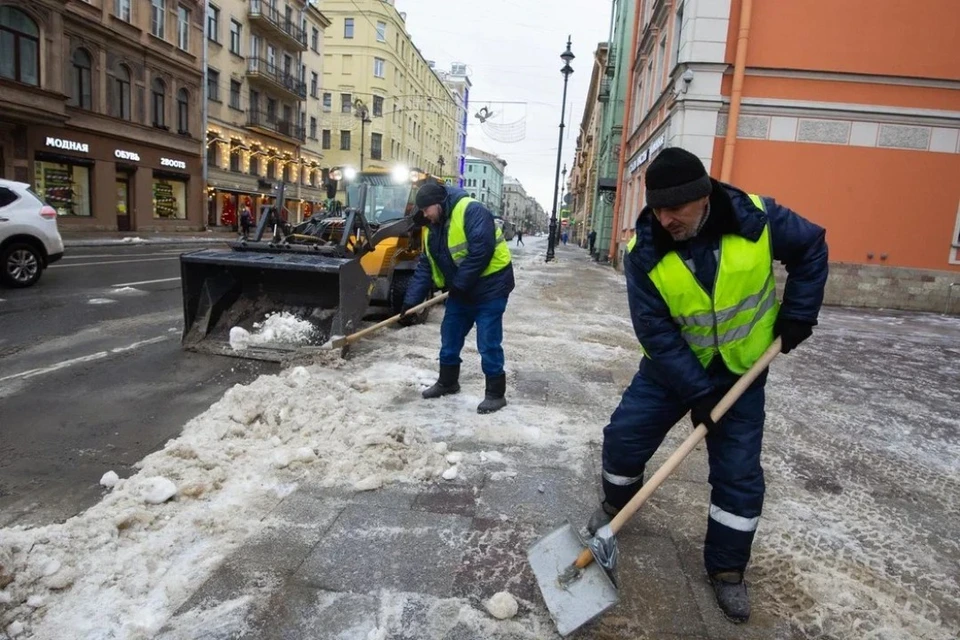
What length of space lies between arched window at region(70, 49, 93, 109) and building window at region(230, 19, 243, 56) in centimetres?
1029

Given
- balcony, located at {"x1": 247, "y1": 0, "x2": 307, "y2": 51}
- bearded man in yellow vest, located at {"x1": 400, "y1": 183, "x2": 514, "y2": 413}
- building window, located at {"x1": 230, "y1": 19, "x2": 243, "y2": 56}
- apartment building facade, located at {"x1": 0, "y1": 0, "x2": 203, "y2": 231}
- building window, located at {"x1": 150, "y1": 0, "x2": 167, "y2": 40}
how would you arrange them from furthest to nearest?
balcony, located at {"x1": 247, "y1": 0, "x2": 307, "y2": 51} < building window, located at {"x1": 230, "y1": 19, "x2": 243, "y2": 56} < building window, located at {"x1": 150, "y1": 0, "x2": 167, "y2": 40} < apartment building facade, located at {"x1": 0, "y1": 0, "x2": 203, "y2": 231} < bearded man in yellow vest, located at {"x1": 400, "y1": 183, "x2": 514, "y2": 413}

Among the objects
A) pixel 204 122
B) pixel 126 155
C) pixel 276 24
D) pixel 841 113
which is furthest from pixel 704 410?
pixel 276 24

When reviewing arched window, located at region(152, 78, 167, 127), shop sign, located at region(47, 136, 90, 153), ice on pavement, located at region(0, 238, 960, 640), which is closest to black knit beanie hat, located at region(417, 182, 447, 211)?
ice on pavement, located at region(0, 238, 960, 640)

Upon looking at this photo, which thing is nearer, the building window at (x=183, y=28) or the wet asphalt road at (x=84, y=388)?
the wet asphalt road at (x=84, y=388)

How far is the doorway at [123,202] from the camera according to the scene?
24.4 metres

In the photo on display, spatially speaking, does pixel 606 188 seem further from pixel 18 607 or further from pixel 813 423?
pixel 18 607

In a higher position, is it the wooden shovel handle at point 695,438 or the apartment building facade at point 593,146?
the apartment building facade at point 593,146

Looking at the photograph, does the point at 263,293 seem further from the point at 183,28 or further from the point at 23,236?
the point at 183,28

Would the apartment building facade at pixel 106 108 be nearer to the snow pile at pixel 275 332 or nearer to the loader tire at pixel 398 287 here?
the loader tire at pixel 398 287

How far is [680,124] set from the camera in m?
11.5

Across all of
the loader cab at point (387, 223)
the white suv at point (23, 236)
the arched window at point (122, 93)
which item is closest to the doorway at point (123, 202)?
the arched window at point (122, 93)

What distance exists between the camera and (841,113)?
37.4 feet

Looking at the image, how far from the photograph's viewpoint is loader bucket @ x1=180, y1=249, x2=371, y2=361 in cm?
537

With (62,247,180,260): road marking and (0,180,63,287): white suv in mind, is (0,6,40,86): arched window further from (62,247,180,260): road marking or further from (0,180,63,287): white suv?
(0,180,63,287): white suv
